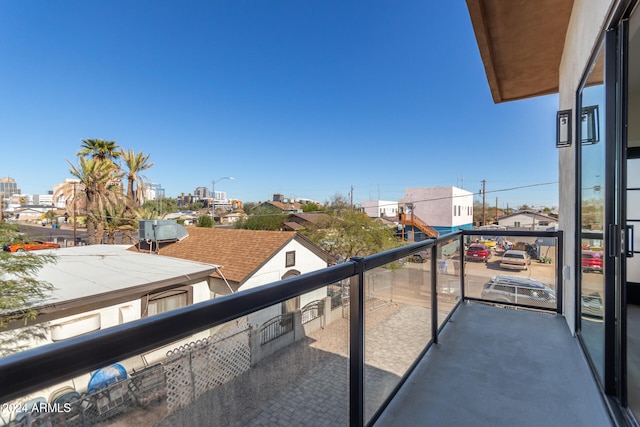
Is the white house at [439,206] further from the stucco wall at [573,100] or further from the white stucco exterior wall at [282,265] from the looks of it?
the stucco wall at [573,100]

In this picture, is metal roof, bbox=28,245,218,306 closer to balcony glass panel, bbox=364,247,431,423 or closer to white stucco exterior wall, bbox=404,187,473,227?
balcony glass panel, bbox=364,247,431,423

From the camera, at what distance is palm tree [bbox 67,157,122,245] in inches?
585

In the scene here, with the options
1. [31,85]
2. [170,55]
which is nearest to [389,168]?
[170,55]

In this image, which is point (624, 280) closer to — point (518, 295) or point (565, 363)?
point (565, 363)

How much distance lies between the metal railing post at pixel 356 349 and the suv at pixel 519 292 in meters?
2.63

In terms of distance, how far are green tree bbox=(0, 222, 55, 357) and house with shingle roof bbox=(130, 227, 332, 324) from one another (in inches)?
154

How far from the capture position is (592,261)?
75.4 inches

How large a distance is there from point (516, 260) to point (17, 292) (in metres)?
8.18

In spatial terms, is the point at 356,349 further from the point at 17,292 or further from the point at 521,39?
the point at 17,292

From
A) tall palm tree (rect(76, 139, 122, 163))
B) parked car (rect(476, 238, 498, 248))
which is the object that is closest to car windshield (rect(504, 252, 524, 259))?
parked car (rect(476, 238, 498, 248))

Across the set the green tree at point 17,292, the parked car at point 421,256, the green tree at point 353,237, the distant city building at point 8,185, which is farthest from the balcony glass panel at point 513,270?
the distant city building at point 8,185

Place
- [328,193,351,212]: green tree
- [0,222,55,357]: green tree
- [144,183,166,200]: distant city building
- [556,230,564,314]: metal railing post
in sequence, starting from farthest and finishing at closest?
[328,193,351,212]: green tree < [144,183,166,200]: distant city building < [0,222,55,357]: green tree < [556,230,564,314]: metal railing post

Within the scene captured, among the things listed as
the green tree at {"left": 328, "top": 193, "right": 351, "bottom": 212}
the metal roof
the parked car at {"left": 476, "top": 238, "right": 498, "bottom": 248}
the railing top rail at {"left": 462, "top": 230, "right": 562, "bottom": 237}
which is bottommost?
the metal roof

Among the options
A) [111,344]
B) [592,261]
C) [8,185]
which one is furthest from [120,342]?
[8,185]
